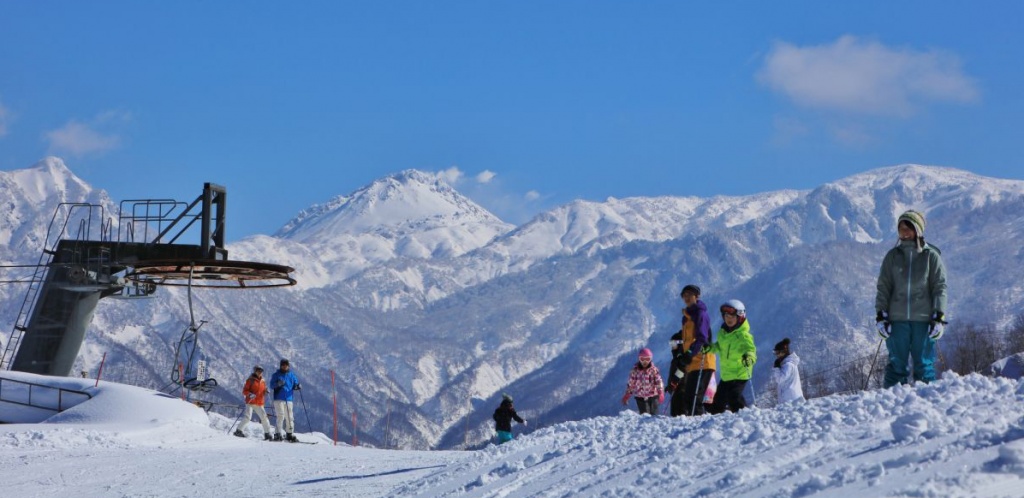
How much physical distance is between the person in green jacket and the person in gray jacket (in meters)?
2.23

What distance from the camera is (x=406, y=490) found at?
50.0 feet

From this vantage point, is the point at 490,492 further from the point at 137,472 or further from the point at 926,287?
the point at 137,472

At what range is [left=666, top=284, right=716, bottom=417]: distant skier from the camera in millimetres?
16453

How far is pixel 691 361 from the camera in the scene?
54.0 ft

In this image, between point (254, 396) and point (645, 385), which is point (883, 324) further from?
point (254, 396)

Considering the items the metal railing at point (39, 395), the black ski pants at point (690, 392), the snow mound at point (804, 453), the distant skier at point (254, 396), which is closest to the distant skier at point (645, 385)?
the black ski pants at point (690, 392)

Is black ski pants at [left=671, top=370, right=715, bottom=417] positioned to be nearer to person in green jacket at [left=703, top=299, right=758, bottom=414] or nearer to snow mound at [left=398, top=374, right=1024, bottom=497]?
person in green jacket at [left=703, top=299, right=758, bottom=414]

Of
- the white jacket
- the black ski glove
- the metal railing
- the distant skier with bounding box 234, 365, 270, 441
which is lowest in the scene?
the white jacket

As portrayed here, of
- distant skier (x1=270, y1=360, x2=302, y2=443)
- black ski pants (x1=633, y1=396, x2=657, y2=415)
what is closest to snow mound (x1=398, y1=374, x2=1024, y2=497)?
black ski pants (x1=633, y1=396, x2=657, y2=415)

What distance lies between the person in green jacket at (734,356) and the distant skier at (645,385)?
2.67m

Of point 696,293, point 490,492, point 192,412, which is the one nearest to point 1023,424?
Answer: point 490,492

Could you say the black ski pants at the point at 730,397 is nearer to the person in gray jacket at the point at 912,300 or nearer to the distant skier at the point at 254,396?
the person in gray jacket at the point at 912,300

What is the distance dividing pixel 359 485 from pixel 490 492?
475 cm

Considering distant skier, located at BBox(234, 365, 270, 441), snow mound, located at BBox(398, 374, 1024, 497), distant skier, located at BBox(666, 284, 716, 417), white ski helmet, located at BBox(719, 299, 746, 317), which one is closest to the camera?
snow mound, located at BBox(398, 374, 1024, 497)
